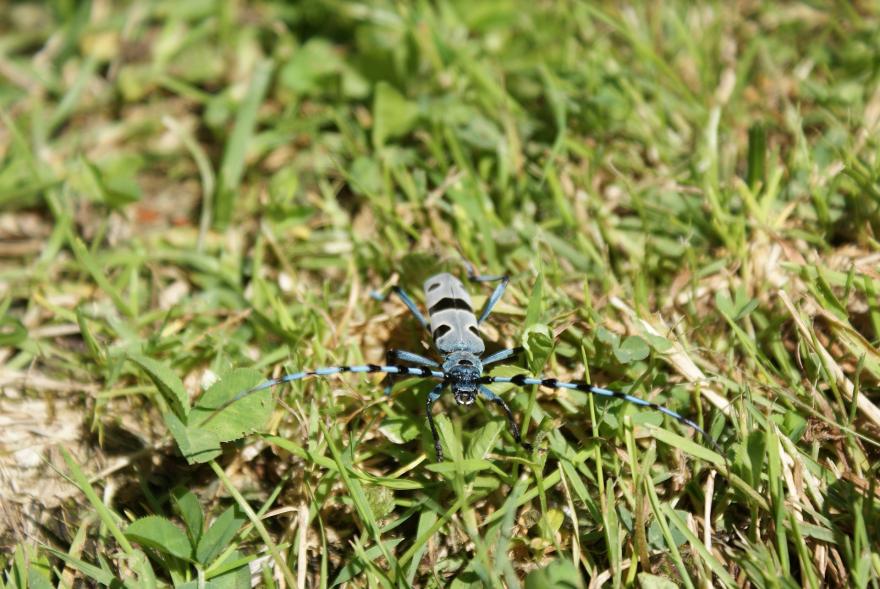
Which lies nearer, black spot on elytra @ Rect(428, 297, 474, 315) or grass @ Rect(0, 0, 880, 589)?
grass @ Rect(0, 0, 880, 589)

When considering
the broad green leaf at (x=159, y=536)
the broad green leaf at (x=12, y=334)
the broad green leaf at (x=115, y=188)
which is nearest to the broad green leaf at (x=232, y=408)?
the broad green leaf at (x=159, y=536)

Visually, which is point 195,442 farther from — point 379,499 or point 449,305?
point 449,305

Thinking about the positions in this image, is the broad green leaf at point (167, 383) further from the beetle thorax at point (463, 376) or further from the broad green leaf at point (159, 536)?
the beetle thorax at point (463, 376)

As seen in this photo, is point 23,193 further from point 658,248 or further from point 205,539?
point 658,248

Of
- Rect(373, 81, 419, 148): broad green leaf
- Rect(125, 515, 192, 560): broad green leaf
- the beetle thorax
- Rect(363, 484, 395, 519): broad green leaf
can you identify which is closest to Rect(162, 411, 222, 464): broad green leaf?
Rect(125, 515, 192, 560): broad green leaf

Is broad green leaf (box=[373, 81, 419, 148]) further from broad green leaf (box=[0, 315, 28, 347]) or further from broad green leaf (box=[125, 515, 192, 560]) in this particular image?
broad green leaf (box=[125, 515, 192, 560])

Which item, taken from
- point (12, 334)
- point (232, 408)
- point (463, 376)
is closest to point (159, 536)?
point (232, 408)

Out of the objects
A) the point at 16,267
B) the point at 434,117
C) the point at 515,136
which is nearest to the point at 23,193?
the point at 16,267
